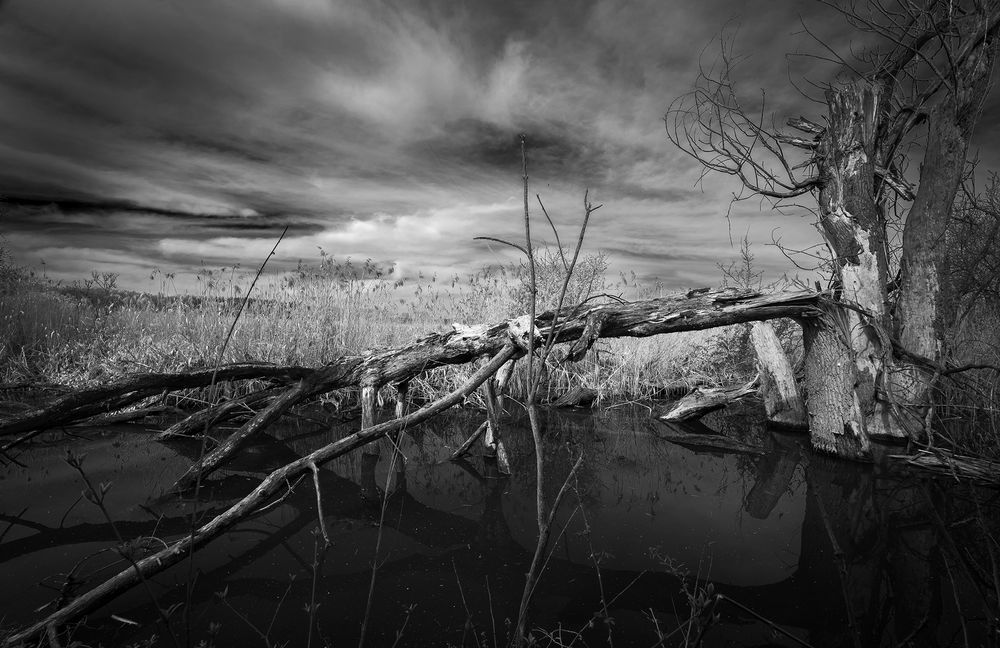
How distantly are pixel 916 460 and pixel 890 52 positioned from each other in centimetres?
457

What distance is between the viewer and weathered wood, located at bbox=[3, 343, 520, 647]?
5.84ft

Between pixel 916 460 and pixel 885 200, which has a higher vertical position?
pixel 885 200

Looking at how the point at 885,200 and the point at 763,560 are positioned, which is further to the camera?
the point at 885,200

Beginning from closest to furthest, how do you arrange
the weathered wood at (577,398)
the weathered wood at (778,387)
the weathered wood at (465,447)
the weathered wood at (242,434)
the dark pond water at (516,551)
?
1. the dark pond water at (516,551)
2. the weathered wood at (242,434)
3. the weathered wood at (465,447)
4. the weathered wood at (778,387)
5. the weathered wood at (577,398)

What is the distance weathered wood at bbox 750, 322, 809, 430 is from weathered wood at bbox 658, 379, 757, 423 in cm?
26

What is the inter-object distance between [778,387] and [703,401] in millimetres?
994

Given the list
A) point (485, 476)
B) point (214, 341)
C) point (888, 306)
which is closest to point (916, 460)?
point (888, 306)

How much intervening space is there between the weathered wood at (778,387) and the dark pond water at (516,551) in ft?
5.03

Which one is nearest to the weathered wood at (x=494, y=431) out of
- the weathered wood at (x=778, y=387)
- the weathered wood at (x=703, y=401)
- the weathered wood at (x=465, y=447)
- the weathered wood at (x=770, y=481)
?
the weathered wood at (x=465, y=447)

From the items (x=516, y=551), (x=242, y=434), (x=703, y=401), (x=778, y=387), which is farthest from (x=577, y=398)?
(x=242, y=434)

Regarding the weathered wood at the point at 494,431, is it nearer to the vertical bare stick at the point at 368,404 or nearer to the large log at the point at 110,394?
the vertical bare stick at the point at 368,404

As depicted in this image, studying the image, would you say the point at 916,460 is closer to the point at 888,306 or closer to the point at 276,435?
the point at 888,306

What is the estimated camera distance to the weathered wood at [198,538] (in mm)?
1779

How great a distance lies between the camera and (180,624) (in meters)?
Answer: 2.10
